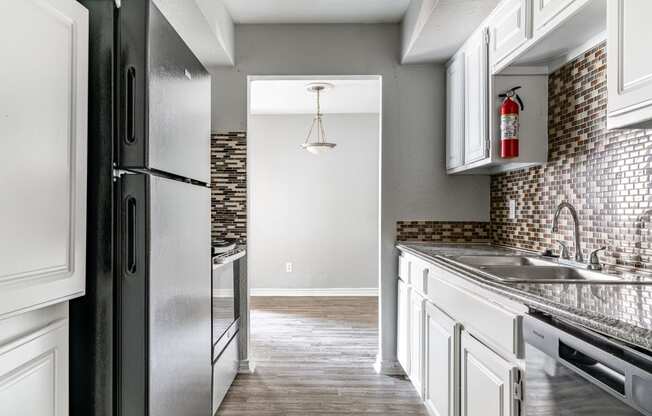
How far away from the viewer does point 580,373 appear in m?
0.84

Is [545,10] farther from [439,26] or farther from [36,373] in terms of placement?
[36,373]

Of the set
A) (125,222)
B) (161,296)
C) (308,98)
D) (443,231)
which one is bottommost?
(161,296)

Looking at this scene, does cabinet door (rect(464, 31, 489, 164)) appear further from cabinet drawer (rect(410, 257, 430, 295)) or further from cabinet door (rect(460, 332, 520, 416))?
cabinet door (rect(460, 332, 520, 416))

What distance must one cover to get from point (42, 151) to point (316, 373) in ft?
7.57

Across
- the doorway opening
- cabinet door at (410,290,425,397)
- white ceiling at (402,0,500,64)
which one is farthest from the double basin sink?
the doorway opening

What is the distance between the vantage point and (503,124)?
1971 millimetres

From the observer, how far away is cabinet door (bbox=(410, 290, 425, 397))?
221 centimetres

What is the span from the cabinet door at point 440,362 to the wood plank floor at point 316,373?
0.32 meters

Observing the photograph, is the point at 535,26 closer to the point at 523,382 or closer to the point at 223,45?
the point at 523,382

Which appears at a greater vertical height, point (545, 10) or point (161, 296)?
point (545, 10)

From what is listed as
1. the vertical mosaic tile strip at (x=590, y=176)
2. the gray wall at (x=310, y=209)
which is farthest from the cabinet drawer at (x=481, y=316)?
the gray wall at (x=310, y=209)

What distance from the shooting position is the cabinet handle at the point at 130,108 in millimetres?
1193

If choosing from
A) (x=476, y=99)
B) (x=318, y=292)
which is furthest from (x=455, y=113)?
(x=318, y=292)

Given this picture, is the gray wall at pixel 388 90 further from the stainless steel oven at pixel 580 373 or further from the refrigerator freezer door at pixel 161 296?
the stainless steel oven at pixel 580 373
